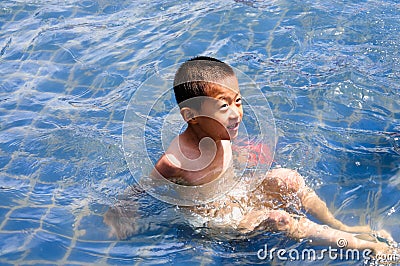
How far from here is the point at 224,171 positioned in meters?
3.30

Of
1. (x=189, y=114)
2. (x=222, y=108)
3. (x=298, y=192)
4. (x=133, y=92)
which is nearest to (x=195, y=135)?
(x=189, y=114)

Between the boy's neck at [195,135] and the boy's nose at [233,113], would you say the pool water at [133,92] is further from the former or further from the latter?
the boy's nose at [233,113]

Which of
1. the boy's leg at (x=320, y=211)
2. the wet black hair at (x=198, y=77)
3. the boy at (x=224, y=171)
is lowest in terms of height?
the boy's leg at (x=320, y=211)

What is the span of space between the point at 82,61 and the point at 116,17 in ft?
2.91

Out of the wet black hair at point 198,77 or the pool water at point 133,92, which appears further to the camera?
the pool water at point 133,92

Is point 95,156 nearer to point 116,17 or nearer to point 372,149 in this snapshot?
point 372,149

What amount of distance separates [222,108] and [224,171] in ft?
1.53

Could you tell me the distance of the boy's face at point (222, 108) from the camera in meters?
2.96

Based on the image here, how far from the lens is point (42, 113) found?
433 centimetres

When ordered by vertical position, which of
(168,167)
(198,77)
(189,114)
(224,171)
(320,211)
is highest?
(198,77)

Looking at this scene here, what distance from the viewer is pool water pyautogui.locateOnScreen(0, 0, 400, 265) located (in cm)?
319

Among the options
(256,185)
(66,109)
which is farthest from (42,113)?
(256,185)

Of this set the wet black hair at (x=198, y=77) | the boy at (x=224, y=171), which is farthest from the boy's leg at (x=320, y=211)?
the wet black hair at (x=198, y=77)

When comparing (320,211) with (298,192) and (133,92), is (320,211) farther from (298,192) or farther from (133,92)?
(133,92)
